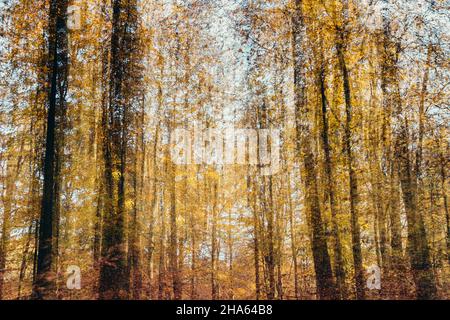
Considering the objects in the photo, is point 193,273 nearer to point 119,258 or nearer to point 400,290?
point 119,258

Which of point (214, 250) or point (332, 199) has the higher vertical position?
point (332, 199)

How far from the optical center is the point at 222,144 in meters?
19.0

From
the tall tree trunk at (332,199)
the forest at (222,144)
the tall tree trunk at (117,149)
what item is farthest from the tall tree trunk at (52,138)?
the tall tree trunk at (332,199)

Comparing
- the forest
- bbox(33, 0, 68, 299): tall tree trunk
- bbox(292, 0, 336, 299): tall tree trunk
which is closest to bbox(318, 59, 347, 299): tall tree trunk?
the forest

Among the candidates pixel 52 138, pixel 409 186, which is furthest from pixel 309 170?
pixel 52 138

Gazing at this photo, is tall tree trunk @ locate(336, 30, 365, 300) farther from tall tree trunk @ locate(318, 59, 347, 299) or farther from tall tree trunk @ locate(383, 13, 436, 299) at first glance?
tall tree trunk @ locate(383, 13, 436, 299)

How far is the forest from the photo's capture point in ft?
40.5

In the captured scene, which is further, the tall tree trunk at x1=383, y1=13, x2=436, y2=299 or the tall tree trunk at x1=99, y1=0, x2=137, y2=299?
the tall tree trunk at x1=383, y1=13, x2=436, y2=299

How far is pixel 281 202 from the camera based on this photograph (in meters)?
18.1

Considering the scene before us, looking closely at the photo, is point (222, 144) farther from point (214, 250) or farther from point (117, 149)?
point (117, 149)

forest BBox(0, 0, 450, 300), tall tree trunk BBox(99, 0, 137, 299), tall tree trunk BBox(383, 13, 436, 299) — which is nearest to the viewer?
tall tree trunk BBox(99, 0, 137, 299)

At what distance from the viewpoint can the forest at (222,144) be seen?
12336mm
